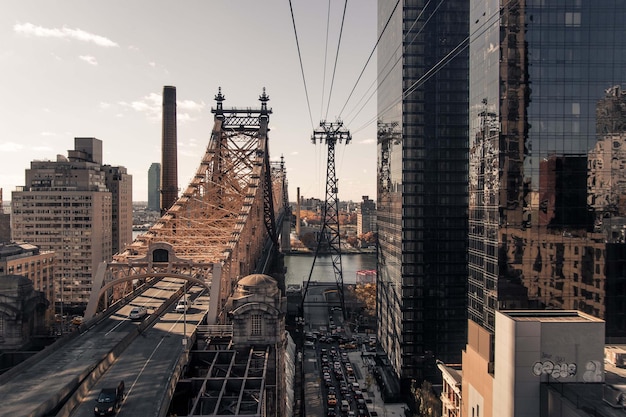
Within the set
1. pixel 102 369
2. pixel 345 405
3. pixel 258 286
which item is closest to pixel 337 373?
pixel 345 405

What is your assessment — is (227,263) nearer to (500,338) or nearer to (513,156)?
(500,338)

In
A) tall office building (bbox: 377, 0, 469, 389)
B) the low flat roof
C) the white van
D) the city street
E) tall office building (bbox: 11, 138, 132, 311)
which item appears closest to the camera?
the low flat roof

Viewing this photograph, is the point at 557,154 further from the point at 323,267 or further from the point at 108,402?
the point at 323,267

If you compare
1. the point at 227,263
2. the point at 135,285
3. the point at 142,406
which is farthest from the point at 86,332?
the point at 135,285

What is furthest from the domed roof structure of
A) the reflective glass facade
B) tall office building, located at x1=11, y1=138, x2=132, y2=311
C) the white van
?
tall office building, located at x1=11, y1=138, x2=132, y2=311

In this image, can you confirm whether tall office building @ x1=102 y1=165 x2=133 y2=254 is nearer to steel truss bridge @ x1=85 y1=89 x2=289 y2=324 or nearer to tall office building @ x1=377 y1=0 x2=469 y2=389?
steel truss bridge @ x1=85 y1=89 x2=289 y2=324

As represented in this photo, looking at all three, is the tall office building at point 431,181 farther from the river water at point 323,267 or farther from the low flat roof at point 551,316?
the river water at point 323,267
